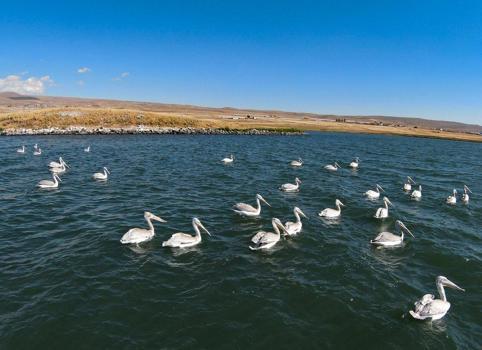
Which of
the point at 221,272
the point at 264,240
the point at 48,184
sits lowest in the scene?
the point at 221,272

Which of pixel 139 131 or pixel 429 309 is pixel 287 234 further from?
pixel 139 131

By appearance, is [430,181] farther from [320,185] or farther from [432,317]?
[432,317]

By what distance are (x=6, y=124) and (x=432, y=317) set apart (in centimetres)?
8676

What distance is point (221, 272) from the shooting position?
53.0ft

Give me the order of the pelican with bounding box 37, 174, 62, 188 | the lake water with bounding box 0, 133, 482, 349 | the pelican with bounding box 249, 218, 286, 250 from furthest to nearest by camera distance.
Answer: the pelican with bounding box 37, 174, 62, 188, the pelican with bounding box 249, 218, 286, 250, the lake water with bounding box 0, 133, 482, 349

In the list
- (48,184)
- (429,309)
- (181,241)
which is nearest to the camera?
(429,309)

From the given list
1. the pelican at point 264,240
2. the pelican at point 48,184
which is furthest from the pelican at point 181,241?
the pelican at point 48,184

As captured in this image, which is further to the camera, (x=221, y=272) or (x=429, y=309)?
(x=221, y=272)

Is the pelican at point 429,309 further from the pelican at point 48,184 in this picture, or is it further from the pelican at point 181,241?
the pelican at point 48,184

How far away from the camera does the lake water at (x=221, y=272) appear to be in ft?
39.8

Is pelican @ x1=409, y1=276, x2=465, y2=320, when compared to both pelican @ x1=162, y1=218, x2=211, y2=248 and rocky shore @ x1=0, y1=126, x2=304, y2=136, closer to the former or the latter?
pelican @ x1=162, y1=218, x2=211, y2=248

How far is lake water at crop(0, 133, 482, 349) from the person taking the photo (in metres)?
12.1

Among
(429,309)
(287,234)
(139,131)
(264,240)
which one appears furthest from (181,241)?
(139,131)

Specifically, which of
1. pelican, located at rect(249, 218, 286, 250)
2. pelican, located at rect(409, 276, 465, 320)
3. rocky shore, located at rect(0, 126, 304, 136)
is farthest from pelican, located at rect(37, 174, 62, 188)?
rocky shore, located at rect(0, 126, 304, 136)
